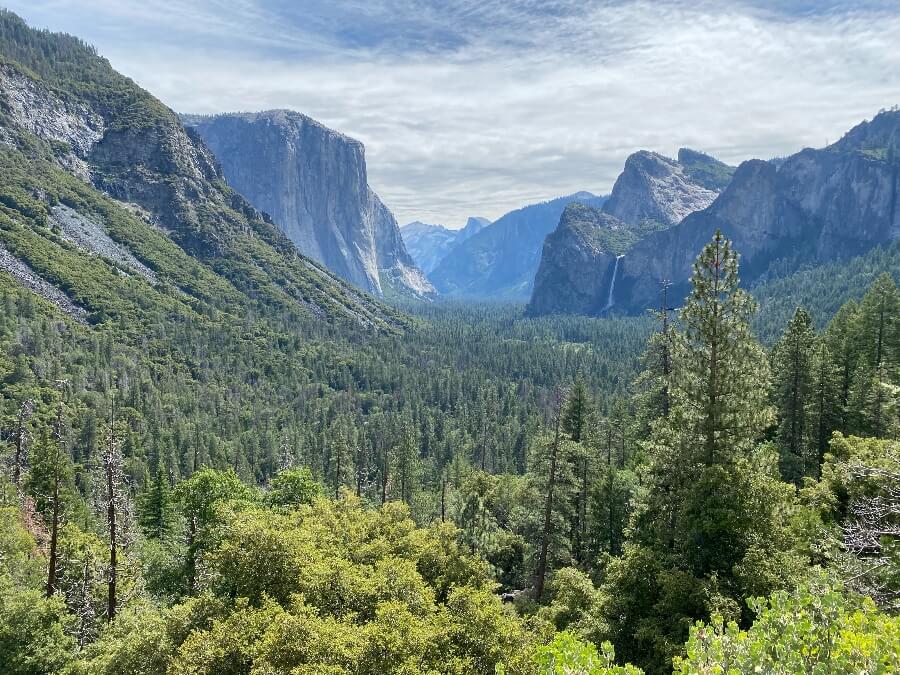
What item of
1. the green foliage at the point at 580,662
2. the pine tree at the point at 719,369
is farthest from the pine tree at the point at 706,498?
the green foliage at the point at 580,662

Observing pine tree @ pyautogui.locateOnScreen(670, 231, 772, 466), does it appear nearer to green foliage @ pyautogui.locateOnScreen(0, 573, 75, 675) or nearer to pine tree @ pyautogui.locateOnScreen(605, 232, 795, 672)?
pine tree @ pyautogui.locateOnScreen(605, 232, 795, 672)

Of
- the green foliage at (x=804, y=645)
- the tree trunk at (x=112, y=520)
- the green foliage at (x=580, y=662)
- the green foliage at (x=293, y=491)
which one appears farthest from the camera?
the green foliage at (x=293, y=491)

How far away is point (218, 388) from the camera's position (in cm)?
15425

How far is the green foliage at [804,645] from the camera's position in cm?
704

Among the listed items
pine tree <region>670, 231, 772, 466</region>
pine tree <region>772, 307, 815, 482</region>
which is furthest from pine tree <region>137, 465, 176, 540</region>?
pine tree <region>772, 307, 815, 482</region>

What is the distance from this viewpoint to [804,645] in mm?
8188

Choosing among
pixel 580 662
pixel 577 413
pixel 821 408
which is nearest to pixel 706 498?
pixel 580 662

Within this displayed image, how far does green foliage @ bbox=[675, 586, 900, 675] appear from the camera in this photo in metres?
7.04

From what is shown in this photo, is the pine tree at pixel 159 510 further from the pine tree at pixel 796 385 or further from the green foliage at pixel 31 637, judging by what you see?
the pine tree at pixel 796 385

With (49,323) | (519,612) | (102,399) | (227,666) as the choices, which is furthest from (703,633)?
(49,323)

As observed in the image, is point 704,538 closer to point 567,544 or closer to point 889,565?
point 889,565

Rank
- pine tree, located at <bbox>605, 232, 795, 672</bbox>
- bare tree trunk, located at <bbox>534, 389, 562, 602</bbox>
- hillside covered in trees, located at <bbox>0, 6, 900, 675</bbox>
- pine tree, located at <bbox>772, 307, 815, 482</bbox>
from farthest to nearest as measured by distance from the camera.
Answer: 1. pine tree, located at <bbox>772, 307, 815, 482</bbox>
2. bare tree trunk, located at <bbox>534, 389, 562, 602</bbox>
3. pine tree, located at <bbox>605, 232, 795, 672</bbox>
4. hillside covered in trees, located at <bbox>0, 6, 900, 675</bbox>

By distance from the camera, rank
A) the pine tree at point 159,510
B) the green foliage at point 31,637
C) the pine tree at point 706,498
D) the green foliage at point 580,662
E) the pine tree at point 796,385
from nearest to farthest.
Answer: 1. the green foliage at point 580,662
2. the pine tree at point 706,498
3. the green foliage at point 31,637
4. the pine tree at point 796,385
5. the pine tree at point 159,510

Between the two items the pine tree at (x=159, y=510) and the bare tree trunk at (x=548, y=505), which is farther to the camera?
the pine tree at (x=159, y=510)
